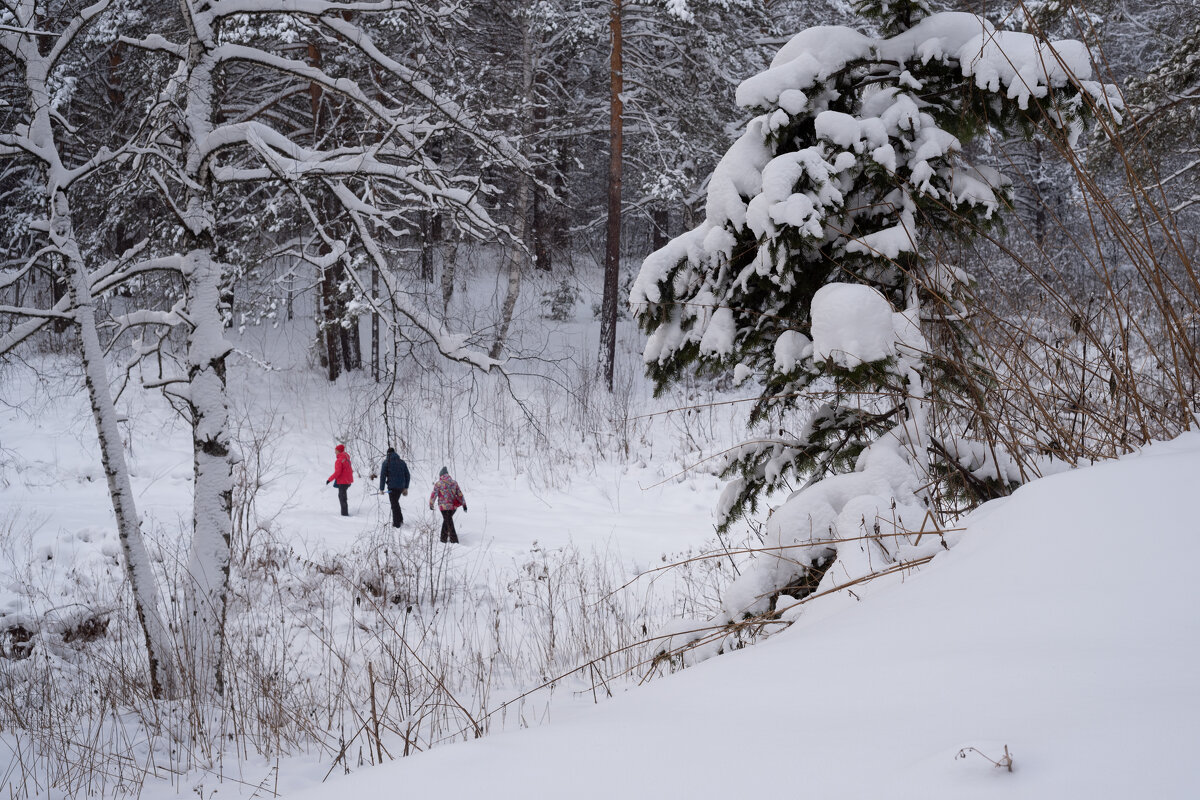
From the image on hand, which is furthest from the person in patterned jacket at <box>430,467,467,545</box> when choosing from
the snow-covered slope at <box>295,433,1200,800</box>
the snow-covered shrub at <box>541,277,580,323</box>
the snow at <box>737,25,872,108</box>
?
the snow-covered shrub at <box>541,277,580,323</box>

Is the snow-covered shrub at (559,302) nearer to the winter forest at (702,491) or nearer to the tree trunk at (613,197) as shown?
the tree trunk at (613,197)

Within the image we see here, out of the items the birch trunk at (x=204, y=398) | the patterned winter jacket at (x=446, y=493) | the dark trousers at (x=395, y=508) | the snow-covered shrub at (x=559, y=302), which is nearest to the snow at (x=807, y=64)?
the birch trunk at (x=204, y=398)

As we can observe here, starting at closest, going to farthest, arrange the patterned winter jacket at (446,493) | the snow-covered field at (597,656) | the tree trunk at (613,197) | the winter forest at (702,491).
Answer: the snow-covered field at (597,656) → the winter forest at (702,491) → the patterned winter jacket at (446,493) → the tree trunk at (613,197)

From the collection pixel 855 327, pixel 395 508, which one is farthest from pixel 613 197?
pixel 855 327

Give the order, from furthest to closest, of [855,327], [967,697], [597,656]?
[597,656] → [855,327] → [967,697]

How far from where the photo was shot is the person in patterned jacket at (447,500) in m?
8.32

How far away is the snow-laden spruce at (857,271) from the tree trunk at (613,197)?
35.9 feet

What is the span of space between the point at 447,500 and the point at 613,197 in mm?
8519

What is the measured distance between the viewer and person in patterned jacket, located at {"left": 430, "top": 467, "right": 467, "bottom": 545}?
832 centimetres

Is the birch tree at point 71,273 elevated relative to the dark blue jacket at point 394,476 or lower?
elevated

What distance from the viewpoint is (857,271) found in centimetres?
314

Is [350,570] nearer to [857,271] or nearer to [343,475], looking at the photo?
[343,475]

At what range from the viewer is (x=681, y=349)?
11.5 feet

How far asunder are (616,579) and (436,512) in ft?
12.4
